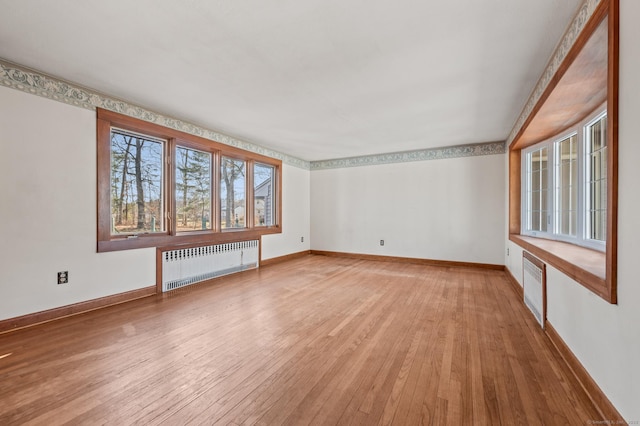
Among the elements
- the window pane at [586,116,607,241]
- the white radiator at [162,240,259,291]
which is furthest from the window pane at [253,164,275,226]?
the window pane at [586,116,607,241]

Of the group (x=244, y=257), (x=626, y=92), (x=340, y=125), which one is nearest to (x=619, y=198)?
(x=626, y=92)

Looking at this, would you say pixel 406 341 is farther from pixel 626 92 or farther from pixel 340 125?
pixel 340 125

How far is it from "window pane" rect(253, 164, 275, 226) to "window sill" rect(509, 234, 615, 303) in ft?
15.0

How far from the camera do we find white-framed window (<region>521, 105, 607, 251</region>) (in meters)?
2.44

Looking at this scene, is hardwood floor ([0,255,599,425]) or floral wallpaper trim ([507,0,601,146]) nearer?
hardwood floor ([0,255,599,425])

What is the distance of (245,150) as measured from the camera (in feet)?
17.4

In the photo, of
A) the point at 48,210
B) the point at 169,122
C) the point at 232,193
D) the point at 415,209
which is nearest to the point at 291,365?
the point at 48,210

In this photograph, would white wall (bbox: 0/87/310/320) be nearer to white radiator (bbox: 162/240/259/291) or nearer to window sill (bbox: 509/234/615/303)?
white radiator (bbox: 162/240/259/291)

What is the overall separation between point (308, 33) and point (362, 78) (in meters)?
0.85

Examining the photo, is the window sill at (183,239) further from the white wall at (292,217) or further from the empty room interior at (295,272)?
the white wall at (292,217)

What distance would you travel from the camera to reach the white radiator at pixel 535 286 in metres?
2.63

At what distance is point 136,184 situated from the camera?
145 inches

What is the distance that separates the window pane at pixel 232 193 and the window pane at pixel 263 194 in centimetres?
32

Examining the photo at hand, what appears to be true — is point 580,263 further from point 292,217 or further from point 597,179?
point 292,217
